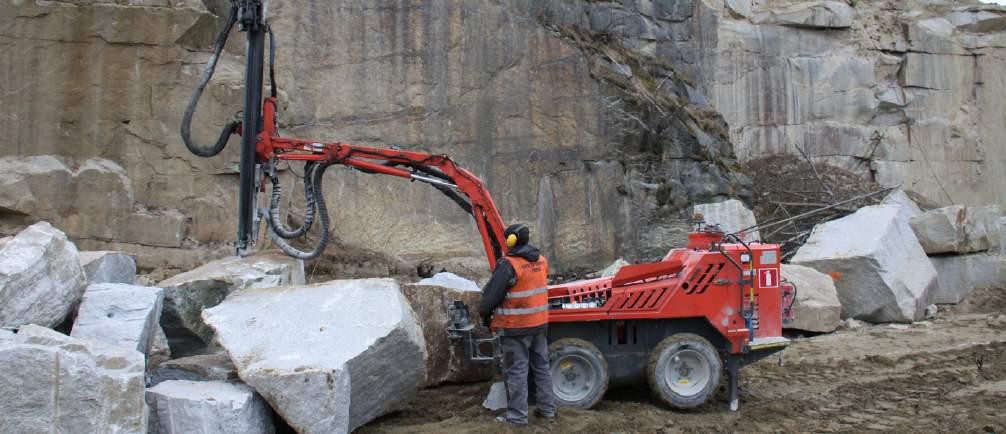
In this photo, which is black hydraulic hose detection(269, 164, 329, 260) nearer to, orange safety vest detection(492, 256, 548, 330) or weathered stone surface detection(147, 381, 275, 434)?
orange safety vest detection(492, 256, 548, 330)

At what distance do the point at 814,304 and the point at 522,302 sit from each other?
17.4 ft

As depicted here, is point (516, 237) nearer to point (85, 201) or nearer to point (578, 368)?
point (578, 368)

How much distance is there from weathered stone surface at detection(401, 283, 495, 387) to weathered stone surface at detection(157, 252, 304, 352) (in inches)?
50.4

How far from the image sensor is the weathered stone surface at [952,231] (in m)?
12.7

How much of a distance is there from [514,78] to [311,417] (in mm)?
8152

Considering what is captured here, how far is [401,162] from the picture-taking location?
23.1 feet

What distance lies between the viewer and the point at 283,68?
37.9 feet

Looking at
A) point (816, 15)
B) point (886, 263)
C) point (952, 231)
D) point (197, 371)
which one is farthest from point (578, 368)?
point (816, 15)

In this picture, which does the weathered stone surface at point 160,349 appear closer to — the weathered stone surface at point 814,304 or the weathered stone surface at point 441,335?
the weathered stone surface at point 441,335

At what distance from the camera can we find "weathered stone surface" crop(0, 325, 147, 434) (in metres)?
4.36

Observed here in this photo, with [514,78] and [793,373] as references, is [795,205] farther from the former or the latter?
[793,373]

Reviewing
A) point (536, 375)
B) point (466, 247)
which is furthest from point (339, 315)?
point (466, 247)

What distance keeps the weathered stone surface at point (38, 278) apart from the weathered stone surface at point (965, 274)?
37.4 feet

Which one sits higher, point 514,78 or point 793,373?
point 514,78
